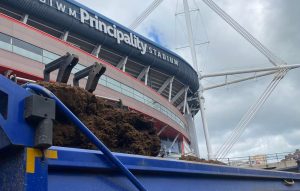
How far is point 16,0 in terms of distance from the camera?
24406 millimetres

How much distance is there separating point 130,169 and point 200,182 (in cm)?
96

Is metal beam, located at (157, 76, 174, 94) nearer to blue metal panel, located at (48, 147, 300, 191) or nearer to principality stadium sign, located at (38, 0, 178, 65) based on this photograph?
principality stadium sign, located at (38, 0, 178, 65)

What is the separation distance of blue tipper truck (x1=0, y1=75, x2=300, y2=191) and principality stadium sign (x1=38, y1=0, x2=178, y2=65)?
82.5ft

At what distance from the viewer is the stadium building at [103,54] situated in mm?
21228

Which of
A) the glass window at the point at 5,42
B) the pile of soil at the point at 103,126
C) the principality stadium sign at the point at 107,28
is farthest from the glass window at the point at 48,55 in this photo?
the pile of soil at the point at 103,126

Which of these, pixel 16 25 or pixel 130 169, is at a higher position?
pixel 16 25

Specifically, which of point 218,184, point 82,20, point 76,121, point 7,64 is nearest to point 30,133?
point 76,121

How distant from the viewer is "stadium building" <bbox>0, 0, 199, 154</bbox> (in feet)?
69.6

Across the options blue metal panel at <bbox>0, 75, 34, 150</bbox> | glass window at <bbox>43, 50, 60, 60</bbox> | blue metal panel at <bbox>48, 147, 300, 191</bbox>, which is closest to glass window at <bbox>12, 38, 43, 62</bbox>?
glass window at <bbox>43, 50, 60, 60</bbox>

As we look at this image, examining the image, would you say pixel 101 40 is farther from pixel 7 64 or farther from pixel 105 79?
pixel 7 64

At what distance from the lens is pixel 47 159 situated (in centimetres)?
206

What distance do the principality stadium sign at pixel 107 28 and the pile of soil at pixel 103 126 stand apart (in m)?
24.2

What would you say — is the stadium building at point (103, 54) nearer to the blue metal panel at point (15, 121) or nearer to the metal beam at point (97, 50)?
the metal beam at point (97, 50)

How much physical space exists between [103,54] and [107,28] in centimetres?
319
